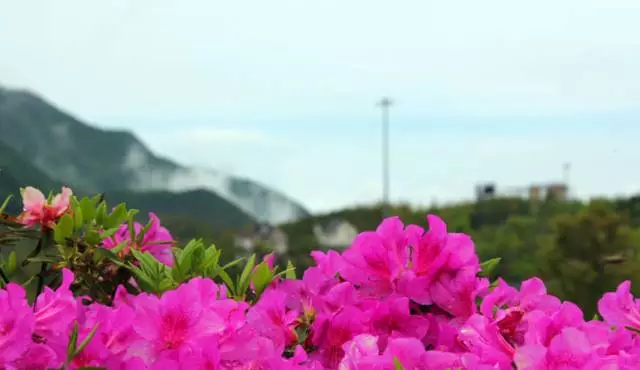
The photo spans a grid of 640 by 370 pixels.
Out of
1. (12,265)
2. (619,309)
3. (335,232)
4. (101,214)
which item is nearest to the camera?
(619,309)

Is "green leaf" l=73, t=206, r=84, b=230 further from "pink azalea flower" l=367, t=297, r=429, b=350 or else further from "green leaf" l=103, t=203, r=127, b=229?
"pink azalea flower" l=367, t=297, r=429, b=350

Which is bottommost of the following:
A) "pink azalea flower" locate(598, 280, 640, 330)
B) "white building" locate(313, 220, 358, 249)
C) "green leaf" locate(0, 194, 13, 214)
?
"white building" locate(313, 220, 358, 249)

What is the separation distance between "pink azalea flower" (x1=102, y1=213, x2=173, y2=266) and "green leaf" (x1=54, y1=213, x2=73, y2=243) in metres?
0.20

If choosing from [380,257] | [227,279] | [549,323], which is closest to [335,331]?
[380,257]

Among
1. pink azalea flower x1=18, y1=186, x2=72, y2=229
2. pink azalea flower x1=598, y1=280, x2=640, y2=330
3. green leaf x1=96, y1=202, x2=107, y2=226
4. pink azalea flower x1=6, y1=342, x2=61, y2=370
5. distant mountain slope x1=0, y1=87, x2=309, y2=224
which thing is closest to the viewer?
pink azalea flower x1=6, y1=342, x2=61, y2=370

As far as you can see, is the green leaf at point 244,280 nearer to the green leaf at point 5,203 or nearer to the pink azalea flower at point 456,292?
the pink azalea flower at point 456,292

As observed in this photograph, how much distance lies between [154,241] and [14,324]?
0.74 m

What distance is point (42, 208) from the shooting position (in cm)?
251

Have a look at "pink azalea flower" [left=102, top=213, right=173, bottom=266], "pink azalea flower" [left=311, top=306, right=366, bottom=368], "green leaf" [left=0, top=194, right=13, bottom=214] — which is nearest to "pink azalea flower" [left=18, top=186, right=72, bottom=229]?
"green leaf" [left=0, top=194, right=13, bottom=214]

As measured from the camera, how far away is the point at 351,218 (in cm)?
8538

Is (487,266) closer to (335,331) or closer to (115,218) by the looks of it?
(335,331)

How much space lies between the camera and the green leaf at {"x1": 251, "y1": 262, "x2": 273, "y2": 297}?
6.79 feet

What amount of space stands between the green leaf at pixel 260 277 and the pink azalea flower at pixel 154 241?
480mm

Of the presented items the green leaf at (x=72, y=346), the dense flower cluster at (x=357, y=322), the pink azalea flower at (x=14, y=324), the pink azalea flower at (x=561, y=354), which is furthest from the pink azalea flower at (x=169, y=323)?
the pink azalea flower at (x=561, y=354)
